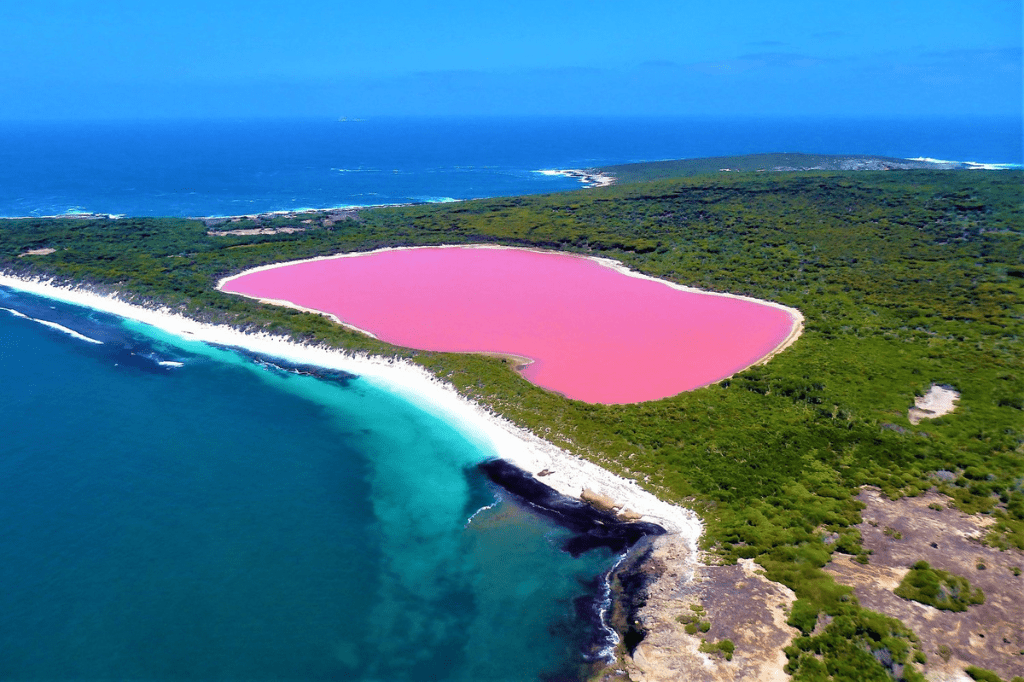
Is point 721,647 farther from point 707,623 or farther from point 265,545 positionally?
point 265,545

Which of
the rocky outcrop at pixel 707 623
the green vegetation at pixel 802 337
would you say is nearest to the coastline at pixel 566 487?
A: the rocky outcrop at pixel 707 623

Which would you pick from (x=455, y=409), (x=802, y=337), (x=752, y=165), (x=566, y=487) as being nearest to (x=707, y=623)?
(x=566, y=487)

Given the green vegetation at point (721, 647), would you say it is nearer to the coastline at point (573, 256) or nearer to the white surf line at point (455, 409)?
the white surf line at point (455, 409)

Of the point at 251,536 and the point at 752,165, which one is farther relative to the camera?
the point at 752,165

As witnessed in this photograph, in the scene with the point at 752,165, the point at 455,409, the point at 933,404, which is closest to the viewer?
the point at 933,404

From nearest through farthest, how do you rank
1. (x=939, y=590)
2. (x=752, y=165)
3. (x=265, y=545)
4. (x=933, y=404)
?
1. (x=939, y=590)
2. (x=265, y=545)
3. (x=933, y=404)
4. (x=752, y=165)

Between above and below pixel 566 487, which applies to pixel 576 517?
below

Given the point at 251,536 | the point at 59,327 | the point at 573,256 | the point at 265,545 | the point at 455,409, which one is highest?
the point at 573,256

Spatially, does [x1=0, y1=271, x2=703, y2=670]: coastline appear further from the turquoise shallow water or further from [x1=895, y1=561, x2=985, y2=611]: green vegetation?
[x1=895, y1=561, x2=985, y2=611]: green vegetation
